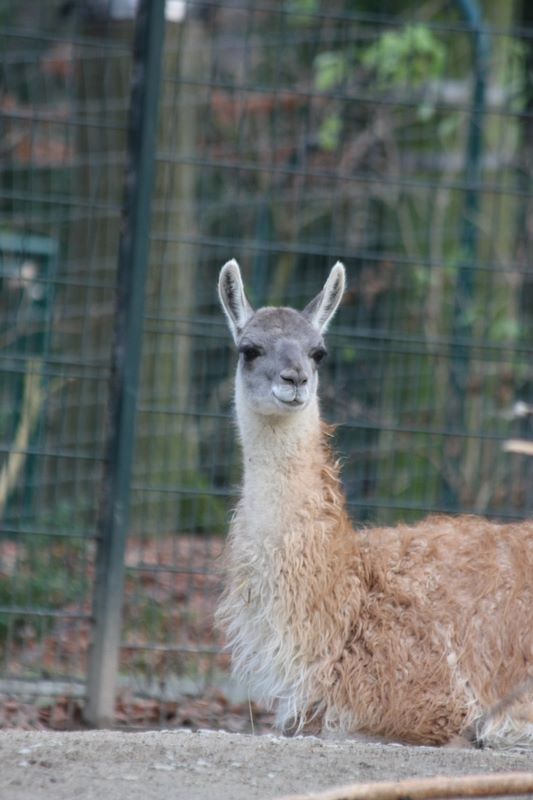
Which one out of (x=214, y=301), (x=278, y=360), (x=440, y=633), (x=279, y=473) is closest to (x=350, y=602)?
(x=440, y=633)

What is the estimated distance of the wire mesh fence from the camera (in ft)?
22.0

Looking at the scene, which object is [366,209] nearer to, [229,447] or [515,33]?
[229,447]

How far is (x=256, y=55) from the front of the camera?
13.9 metres

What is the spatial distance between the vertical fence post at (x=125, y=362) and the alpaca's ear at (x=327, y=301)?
3.84 ft

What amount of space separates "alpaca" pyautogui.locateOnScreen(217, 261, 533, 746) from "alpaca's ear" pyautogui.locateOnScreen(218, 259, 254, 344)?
0.38 metres

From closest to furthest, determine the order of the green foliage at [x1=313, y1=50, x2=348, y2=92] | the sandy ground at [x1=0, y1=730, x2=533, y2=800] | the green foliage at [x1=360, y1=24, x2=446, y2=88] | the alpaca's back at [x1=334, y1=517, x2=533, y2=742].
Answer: the sandy ground at [x1=0, y1=730, x2=533, y2=800] → the alpaca's back at [x1=334, y1=517, x2=533, y2=742] → the green foliage at [x1=360, y1=24, x2=446, y2=88] → the green foliage at [x1=313, y1=50, x2=348, y2=92]

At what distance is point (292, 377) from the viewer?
4965 millimetres

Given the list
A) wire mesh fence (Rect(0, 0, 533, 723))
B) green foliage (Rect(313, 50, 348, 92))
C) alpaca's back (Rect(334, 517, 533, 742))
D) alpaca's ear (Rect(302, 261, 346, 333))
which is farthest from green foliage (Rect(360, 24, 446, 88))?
alpaca's back (Rect(334, 517, 533, 742))

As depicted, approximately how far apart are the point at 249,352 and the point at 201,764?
1.78 meters

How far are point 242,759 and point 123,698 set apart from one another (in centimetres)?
262

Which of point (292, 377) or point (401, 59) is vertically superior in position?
point (401, 59)

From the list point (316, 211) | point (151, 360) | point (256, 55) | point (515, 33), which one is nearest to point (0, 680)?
point (151, 360)

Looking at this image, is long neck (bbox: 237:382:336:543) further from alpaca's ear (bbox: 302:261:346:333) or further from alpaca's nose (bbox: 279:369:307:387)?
alpaca's ear (bbox: 302:261:346:333)

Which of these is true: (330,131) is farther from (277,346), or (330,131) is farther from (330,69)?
(277,346)
